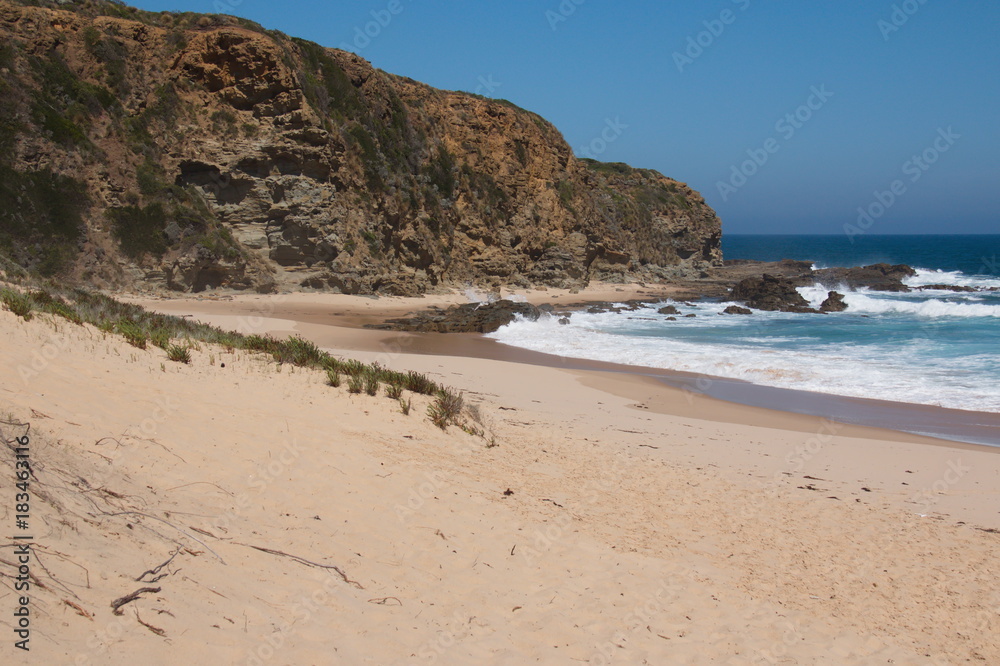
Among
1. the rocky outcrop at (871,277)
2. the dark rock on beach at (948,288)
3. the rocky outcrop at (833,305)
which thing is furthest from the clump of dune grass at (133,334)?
the dark rock on beach at (948,288)

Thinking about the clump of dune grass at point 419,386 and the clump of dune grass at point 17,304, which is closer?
the clump of dune grass at point 17,304

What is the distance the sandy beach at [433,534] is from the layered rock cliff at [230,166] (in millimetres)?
17504

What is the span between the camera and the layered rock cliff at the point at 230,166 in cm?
2239

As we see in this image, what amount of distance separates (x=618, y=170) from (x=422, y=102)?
37.5m

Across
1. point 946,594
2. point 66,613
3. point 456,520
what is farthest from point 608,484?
point 66,613

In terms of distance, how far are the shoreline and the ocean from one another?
80cm

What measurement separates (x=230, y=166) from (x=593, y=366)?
1750cm

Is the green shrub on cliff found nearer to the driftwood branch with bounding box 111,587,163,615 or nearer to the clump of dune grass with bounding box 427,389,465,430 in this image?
the clump of dune grass with bounding box 427,389,465,430

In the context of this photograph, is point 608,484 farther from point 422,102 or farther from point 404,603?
point 422,102

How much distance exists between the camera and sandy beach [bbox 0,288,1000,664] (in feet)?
10.8


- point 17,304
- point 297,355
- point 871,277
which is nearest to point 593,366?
point 297,355

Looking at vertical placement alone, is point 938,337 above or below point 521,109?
below

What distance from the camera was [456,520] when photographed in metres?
5.09

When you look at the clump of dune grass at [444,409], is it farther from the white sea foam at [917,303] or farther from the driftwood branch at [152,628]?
the white sea foam at [917,303]
